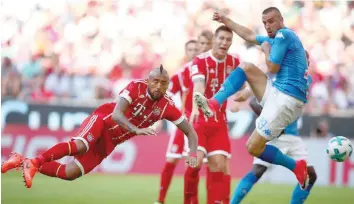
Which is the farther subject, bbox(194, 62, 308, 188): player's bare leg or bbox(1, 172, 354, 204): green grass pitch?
bbox(1, 172, 354, 204): green grass pitch

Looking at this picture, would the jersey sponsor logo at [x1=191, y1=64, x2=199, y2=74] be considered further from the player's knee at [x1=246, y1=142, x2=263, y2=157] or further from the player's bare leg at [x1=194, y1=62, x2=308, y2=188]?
the player's knee at [x1=246, y1=142, x2=263, y2=157]

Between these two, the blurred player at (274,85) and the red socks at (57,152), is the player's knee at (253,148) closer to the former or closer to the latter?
the blurred player at (274,85)

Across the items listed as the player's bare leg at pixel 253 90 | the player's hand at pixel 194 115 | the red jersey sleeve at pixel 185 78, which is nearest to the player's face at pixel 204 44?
the red jersey sleeve at pixel 185 78

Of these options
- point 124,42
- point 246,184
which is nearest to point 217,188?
point 246,184

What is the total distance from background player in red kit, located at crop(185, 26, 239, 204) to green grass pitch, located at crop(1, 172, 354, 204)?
2607mm

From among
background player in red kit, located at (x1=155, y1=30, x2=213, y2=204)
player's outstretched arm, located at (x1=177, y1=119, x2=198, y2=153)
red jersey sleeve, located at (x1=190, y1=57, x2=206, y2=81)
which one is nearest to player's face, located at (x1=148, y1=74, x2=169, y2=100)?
player's outstretched arm, located at (x1=177, y1=119, x2=198, y2=153)

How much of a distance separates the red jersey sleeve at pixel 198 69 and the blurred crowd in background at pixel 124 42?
28.6 ft

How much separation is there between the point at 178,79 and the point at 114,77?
29.8ft

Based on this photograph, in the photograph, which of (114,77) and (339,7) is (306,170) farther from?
(339,7)

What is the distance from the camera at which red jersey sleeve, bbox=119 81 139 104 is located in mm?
9195

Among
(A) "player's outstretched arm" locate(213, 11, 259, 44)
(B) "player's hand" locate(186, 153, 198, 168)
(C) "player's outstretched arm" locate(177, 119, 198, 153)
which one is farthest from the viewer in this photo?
(A) "player's outstretched arm" locate(213, 11, 259, 44)

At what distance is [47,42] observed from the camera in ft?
71.0

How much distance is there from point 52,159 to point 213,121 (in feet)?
8.19

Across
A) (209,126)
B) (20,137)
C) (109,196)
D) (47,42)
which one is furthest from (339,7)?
(209,126)
